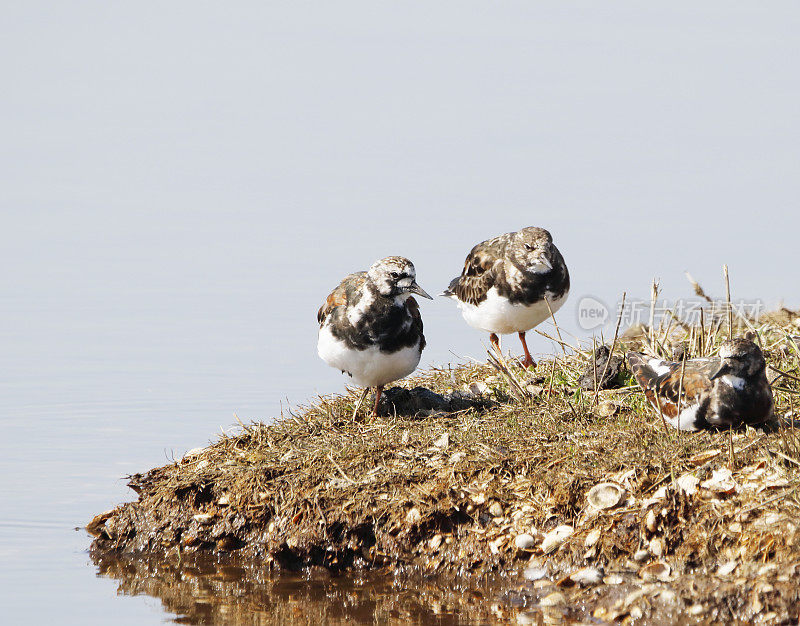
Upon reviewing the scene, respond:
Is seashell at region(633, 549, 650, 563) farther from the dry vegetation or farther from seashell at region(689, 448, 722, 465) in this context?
seashell at region(689, 448, 722, 465)

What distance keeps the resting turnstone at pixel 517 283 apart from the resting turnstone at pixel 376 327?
1.58 meters

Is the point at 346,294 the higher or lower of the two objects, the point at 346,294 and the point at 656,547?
the higher

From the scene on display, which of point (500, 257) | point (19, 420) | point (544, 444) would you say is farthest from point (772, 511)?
point (19, 420)

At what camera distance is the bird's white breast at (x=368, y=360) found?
7.93 meters

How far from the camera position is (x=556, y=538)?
6.48 metres

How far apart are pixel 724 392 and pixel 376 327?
247 cm

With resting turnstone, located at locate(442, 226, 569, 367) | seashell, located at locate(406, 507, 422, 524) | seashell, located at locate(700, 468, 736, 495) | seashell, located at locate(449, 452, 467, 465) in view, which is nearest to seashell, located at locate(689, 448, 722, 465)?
seashell, located at locate(700, 468, 736, 495)

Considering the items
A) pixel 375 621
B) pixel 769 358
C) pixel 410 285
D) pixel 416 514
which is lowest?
pixel 375 621

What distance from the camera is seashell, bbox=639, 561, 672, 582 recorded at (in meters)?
5.99

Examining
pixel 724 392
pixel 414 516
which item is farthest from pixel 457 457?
pixel 724 392

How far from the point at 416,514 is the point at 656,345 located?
105 inches

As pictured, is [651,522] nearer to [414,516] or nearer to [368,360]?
[414,516]

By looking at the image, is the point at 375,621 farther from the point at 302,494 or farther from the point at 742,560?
the point at 742,560

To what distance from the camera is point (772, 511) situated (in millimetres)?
6008
